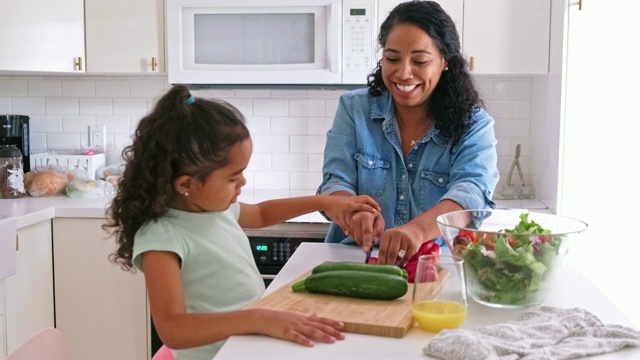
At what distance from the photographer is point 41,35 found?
325cm

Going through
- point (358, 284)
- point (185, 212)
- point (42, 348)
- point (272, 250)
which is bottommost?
point (272, 250)

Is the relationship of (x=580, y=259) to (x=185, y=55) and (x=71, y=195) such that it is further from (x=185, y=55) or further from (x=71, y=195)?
(x=71, y=195)

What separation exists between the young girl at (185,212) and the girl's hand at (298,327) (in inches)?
0.4

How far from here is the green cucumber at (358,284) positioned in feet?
4.74

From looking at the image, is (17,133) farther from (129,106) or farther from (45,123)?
(129,106)

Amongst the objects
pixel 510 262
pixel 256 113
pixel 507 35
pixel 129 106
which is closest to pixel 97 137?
pixel 129 106

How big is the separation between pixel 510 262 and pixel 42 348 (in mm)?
912

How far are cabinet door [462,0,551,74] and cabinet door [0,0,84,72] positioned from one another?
Answer: 5.67 ft

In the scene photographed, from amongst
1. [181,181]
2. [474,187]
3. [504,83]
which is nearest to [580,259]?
[504,83]

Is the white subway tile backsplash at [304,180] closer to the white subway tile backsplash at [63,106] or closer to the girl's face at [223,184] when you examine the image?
the white subway tile backsplash at [63,106]

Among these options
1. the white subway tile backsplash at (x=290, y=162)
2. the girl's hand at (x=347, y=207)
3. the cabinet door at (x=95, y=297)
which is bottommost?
the cabinet door at (x=95, y=297)

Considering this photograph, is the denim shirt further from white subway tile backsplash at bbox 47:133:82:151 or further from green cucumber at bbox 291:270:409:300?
white subway tile backsplash at bbox 47:133:82:151

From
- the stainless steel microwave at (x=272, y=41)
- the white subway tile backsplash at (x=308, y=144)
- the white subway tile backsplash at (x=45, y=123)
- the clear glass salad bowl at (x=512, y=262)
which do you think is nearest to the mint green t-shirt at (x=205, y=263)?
the clear glass salad bowl at (x=512, y=262)

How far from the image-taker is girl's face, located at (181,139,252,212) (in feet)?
4.89
